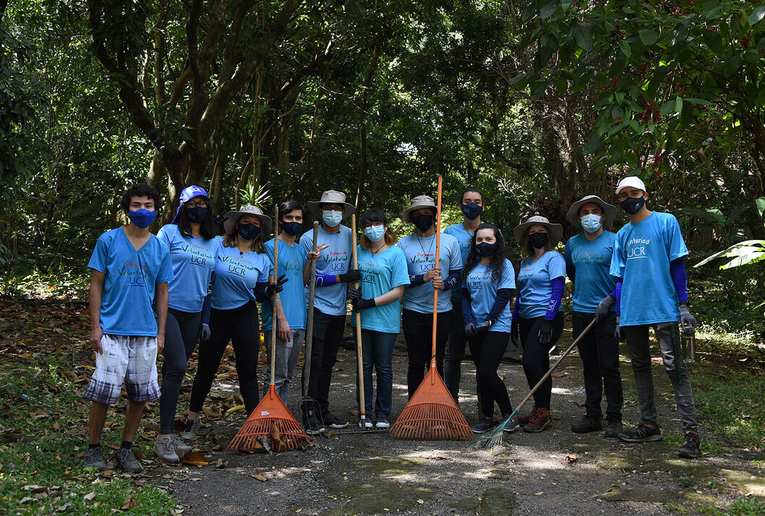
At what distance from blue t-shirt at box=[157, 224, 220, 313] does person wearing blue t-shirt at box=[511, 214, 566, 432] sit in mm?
2795

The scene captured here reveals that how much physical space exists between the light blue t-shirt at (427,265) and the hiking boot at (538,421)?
3.99 feet

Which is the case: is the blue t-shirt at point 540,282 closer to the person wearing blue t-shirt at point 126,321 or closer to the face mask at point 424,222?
the face mask at point 424,222

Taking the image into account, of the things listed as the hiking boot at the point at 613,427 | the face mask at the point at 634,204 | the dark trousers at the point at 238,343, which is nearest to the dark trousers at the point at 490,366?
the hiking boot at the point at 613,427

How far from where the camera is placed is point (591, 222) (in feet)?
20.5

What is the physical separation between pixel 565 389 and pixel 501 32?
9960mm

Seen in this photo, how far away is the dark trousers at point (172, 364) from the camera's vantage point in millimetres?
5223

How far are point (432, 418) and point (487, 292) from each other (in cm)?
122

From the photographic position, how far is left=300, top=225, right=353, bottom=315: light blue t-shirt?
249 inches

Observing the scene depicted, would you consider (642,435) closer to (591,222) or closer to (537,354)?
(537,354)

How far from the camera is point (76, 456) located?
5016mm

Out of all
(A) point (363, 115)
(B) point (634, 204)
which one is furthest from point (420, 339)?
(A) point (363, 115)

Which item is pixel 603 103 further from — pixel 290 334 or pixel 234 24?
pixel 234 24

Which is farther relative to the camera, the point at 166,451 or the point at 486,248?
the point at 486,248

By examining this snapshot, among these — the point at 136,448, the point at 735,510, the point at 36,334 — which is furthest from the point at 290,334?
the point at 36,334
